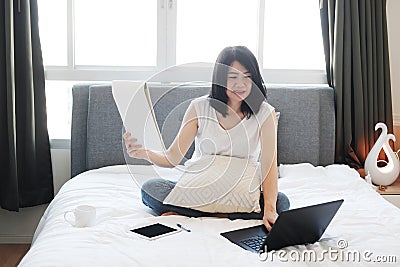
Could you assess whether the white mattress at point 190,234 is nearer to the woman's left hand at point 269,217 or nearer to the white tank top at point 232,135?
the woman's left hand at point 269,217

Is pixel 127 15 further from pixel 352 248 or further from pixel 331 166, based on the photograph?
pixel 352 248

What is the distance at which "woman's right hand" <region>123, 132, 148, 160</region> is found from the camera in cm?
248

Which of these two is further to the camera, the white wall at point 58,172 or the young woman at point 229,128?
the white wall at point 58,172

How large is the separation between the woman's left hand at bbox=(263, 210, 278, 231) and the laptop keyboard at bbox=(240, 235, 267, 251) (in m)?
0.13

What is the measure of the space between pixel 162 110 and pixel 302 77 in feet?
4.57

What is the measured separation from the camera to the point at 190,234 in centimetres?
224

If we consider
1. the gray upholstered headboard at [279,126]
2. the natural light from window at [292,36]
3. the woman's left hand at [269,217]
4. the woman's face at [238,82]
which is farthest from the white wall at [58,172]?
the woman's left hand at [269,217]

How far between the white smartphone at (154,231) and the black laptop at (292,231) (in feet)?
0.64

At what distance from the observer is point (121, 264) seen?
75.4 inches

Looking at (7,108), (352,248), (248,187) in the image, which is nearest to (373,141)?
(248,187)

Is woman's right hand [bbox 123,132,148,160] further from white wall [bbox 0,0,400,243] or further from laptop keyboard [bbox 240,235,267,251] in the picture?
white wall [bbox 0,0,400,243]

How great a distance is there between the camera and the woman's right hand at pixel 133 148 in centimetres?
248

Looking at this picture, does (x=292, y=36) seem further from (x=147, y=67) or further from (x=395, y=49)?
(x=147, y=67)

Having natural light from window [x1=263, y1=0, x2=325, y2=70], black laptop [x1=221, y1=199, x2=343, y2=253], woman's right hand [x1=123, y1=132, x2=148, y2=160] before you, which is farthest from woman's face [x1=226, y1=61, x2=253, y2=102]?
natural light from window [x1=263, y1=0, x2=325, y2=70]
